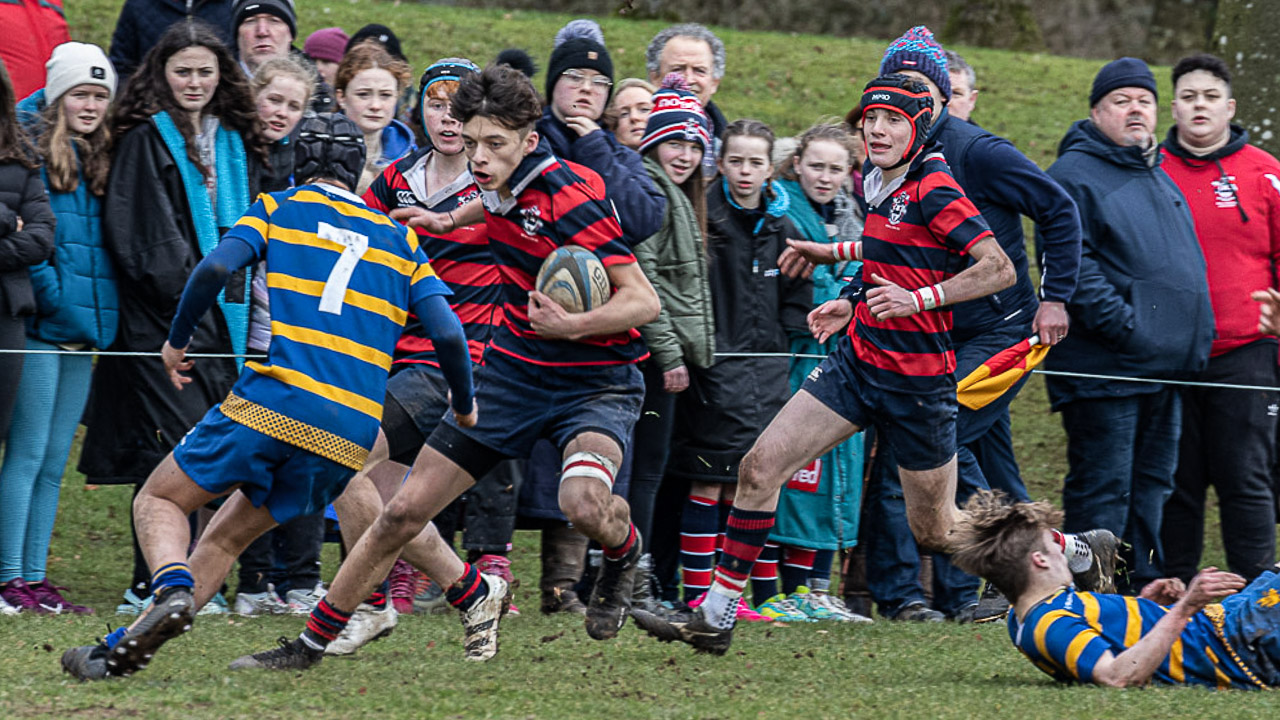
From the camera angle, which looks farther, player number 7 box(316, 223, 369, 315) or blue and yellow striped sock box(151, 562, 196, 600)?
player number 7 box(316, 223, 369, 315)

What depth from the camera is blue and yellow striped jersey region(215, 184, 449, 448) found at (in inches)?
237

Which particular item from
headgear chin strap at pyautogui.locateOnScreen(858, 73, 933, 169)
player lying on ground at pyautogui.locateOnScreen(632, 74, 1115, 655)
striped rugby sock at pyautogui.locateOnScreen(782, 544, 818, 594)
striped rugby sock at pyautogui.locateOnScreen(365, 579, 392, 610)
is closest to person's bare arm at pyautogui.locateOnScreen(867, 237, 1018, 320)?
A: player lying on ground at pyautogui.locateOnScreen(632, 74, 1115, 655)

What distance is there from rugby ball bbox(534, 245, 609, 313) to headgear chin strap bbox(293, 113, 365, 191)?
0.82 meters

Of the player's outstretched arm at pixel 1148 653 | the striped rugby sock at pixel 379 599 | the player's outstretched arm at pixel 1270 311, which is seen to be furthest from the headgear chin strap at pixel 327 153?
the player's outstretched arm at pixel 1270 311

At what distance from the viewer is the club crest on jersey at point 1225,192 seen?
9.60 metres

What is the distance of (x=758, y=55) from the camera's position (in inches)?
749

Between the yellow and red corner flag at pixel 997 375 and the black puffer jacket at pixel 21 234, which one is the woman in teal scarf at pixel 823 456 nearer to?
the yellow and red corner flag at pixel 997 375

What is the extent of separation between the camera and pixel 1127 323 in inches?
359

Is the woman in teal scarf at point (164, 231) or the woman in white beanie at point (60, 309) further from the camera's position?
the woman in teal scarf at point (164, 231)

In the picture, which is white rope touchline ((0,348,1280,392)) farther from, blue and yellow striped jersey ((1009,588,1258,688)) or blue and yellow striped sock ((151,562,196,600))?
blue and yellow striped sock ((151,562,196,600))

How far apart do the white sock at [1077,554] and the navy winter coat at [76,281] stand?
15.4 feet

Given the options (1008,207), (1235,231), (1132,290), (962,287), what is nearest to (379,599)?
(962,287)

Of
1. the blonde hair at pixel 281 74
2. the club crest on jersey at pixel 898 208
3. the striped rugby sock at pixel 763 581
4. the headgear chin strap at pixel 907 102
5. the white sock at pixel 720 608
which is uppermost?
the headgear chin strap at pixel 907 102

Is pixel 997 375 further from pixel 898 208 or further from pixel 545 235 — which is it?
pixel 545 235
